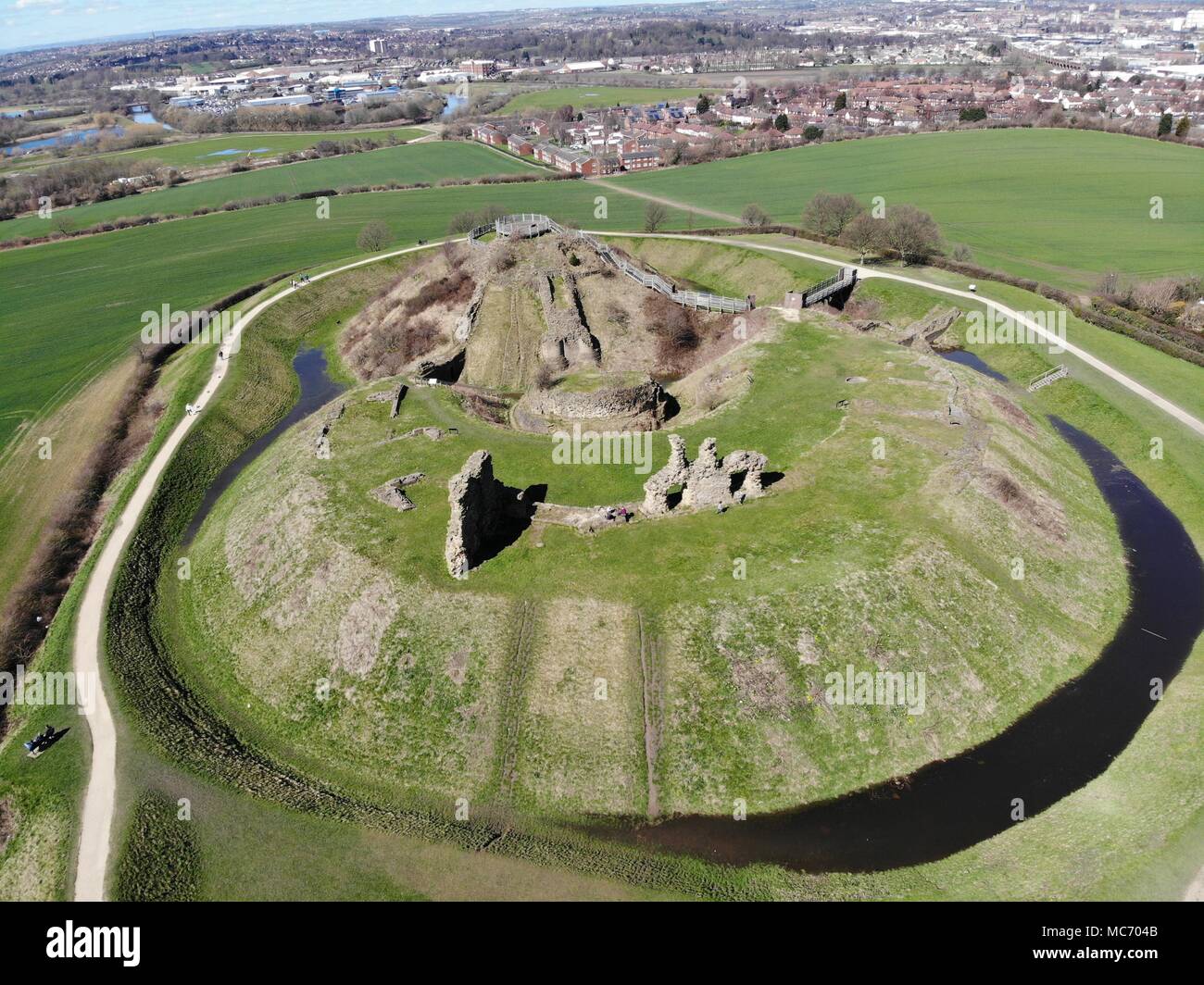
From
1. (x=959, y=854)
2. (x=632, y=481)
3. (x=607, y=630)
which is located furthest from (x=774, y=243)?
(x=959, y=854)

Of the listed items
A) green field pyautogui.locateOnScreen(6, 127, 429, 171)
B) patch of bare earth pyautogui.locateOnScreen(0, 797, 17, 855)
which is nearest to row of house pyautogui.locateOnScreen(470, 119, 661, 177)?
green field pyautogui.locateOnScreen(6, 127, 429, 171)

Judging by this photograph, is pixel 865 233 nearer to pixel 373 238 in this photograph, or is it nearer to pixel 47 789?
pixel 373 238

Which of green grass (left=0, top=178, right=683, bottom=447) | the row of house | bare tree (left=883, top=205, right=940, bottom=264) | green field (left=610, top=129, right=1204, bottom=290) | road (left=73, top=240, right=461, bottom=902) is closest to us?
road (left=73, top=240, right=461, bottom=902)

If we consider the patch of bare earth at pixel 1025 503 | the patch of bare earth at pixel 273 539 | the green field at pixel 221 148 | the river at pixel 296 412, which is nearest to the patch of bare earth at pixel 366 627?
the patch of bare earth at pixel 273 539

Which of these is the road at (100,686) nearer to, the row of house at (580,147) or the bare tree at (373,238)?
the bare tree at (373,238)

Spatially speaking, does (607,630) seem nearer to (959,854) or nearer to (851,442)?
(959,854)

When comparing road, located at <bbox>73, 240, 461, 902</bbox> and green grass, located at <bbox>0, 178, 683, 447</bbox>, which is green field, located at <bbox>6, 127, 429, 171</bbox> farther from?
road, located at <bbox>73, 240, 461, 902</bbox>

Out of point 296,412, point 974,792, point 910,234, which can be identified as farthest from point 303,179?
point 974,792

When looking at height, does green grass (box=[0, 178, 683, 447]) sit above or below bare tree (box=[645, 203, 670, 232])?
below
